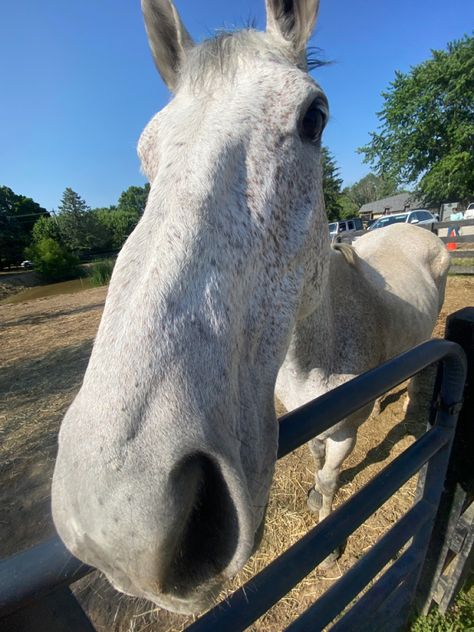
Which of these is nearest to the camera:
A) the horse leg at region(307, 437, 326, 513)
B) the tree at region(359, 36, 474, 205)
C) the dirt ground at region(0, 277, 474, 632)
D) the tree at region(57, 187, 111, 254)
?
the dirt ground at region(0, 277, 474, 632)

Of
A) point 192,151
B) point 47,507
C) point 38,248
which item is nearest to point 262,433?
point 192,151

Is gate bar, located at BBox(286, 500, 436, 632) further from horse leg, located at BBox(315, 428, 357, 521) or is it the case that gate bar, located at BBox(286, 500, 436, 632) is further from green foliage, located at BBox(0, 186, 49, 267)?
green foliage, located at BBox(0, 186, 49, 267)

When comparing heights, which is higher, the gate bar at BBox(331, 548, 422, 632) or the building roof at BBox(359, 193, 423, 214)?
the gate bar at BBox(331, 548, 422, 632)

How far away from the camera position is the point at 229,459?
0.70 metres

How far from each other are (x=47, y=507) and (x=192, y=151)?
3.59m

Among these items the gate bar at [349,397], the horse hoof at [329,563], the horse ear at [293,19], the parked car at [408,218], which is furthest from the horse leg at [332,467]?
the parked car at [408,218]

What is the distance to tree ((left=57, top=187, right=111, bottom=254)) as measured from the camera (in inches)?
2077

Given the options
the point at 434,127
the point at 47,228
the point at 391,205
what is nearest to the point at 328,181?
the point at 434,127

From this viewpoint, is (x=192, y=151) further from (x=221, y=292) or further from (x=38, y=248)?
(x=38, y=248)

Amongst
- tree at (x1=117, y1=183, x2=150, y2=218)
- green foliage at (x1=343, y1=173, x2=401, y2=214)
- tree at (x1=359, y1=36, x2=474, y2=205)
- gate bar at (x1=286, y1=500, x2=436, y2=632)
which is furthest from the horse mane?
green foliage at (x1=343, y1=173, x2=401, y2=214)

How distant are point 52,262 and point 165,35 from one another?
36201 mm

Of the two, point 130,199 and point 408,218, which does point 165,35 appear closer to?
point 408,218

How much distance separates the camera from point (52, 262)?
32.8 metres

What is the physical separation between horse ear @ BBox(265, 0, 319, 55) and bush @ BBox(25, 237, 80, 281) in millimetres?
36412
